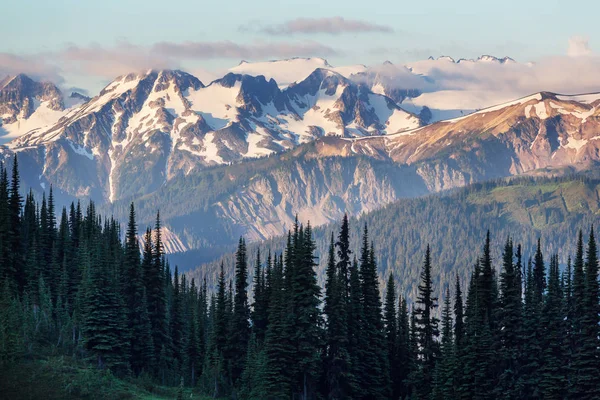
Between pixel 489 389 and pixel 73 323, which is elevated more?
pixel 73 323

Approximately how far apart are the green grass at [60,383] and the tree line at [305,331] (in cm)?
192

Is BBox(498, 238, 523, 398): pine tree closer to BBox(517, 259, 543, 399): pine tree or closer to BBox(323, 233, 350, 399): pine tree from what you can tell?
BBox(517, 259, 543, 399): pine tree

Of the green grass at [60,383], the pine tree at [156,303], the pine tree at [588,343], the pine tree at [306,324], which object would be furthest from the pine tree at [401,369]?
the green grass at [60,383]

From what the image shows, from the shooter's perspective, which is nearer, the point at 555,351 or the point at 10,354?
the point at 10,354

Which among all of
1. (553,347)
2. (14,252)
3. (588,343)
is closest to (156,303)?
(14,252)

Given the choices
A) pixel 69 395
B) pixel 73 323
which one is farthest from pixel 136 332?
pixel 69 395

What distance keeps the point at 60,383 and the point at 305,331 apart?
2893cm

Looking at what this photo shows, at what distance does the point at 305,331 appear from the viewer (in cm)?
11438

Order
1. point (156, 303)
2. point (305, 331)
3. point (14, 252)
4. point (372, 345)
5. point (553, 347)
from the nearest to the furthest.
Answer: point (553, 347)
point (305, 331)
point (372, 345)
point (14, 252)
point (156, 303)

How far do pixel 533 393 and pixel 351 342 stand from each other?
22280 millimetres

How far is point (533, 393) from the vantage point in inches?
4331

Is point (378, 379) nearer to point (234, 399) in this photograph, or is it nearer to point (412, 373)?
point (412, 373)

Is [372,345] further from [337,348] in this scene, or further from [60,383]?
[60,383]

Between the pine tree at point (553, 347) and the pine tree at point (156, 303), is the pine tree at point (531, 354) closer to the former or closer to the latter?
the pine tree at point (553, 347)
